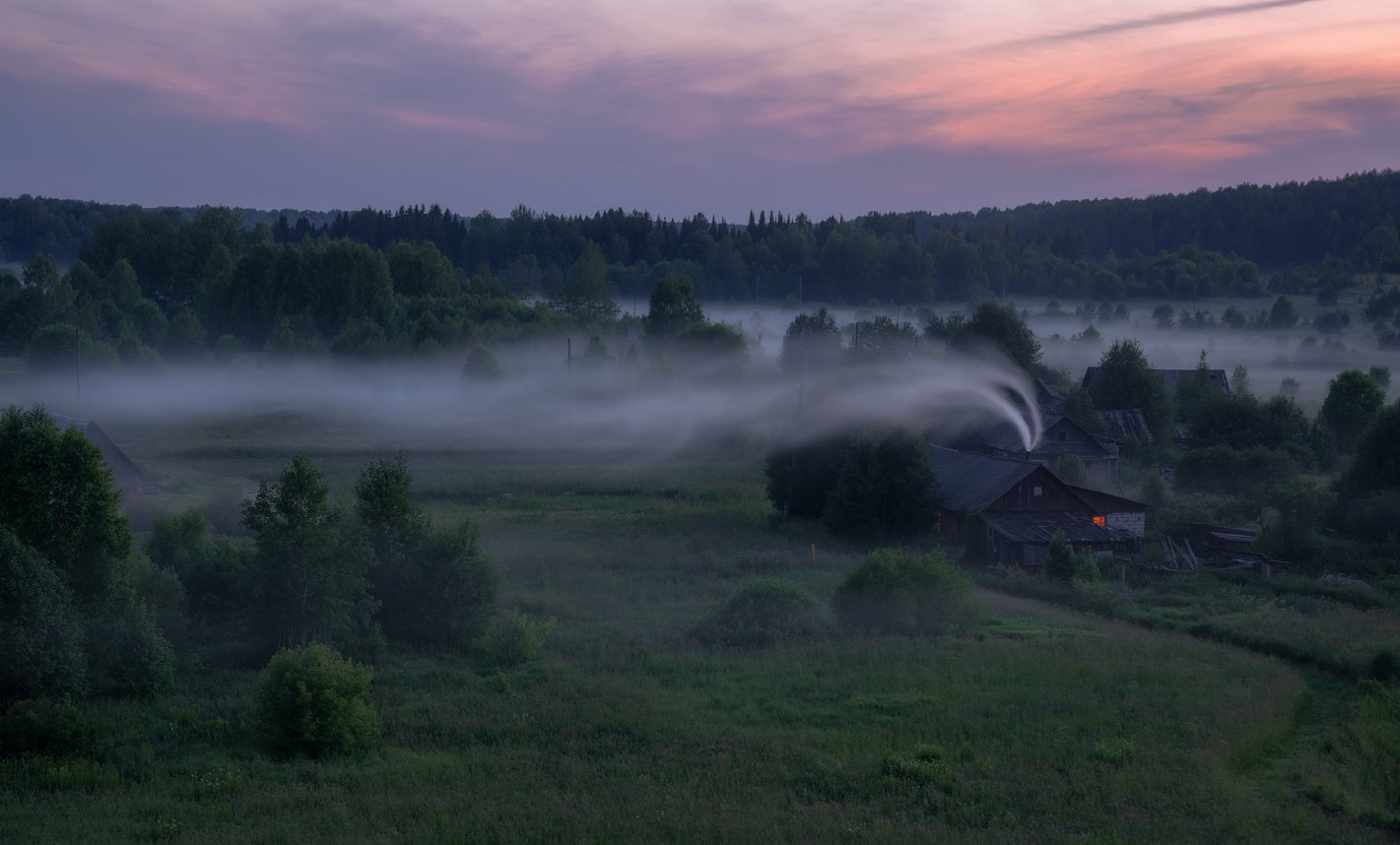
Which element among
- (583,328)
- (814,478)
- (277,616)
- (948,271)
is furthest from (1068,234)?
(277,616)

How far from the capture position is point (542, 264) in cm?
15725

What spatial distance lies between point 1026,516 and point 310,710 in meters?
25.8

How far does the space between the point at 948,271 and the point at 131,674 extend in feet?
429

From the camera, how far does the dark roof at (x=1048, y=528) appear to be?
3519 cm

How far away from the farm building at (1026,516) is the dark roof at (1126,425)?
74.8 feet

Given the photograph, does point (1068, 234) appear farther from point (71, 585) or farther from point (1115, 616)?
point (71, 585)

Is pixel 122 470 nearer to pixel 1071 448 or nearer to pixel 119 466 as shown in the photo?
pixel 119 466

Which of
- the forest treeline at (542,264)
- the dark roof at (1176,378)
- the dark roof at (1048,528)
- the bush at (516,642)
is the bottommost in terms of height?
the bush at (516,642)

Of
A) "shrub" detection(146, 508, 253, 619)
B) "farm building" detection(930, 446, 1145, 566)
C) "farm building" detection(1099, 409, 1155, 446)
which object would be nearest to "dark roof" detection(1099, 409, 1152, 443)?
"farm building" detection(1099, 409, 1155, 446)

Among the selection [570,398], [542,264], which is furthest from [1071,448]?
[542,264]

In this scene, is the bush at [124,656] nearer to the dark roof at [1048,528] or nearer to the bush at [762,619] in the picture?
the bush at [762,619]

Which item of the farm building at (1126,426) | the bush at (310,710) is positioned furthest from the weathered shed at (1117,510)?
the bush at (310,710)

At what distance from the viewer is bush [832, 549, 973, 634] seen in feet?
87.6

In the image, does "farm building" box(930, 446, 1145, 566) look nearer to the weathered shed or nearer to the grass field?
the weathered shed
